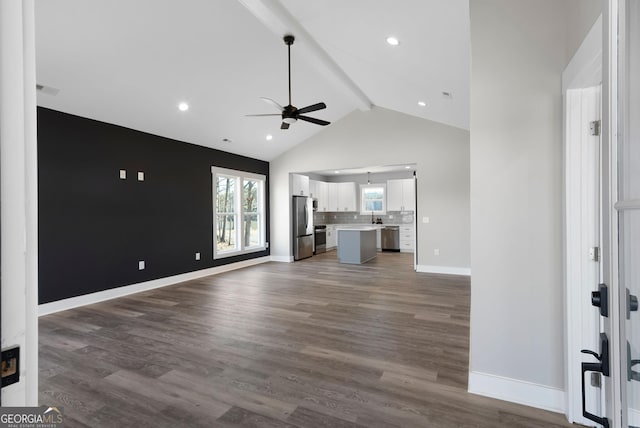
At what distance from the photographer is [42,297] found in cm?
405

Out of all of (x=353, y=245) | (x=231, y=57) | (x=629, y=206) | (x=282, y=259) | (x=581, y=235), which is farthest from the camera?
(x=282, y=259)

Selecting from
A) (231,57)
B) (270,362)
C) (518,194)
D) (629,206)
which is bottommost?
(270,362)

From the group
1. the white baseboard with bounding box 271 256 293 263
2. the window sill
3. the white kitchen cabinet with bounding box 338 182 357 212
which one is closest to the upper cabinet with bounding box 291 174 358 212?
the white kitchen cabinet with bounding box 338 182 357 212

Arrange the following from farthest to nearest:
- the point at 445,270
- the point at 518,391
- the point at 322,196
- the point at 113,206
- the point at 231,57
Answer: the point at 322,196 < the point at 445,270 < the point at 113,206 < the point at 231,57 < the point at 518,391

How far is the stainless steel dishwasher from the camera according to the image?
991 cm

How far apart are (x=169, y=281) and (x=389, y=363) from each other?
452 cm

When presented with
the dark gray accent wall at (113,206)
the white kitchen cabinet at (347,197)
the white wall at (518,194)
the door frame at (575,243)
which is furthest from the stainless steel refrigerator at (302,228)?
the door frame at (575,243)

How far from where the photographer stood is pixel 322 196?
10328 millimetres

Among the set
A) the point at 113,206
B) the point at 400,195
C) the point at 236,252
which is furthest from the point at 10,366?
the point at 400,195

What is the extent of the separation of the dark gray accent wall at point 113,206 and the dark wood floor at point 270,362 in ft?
2.06

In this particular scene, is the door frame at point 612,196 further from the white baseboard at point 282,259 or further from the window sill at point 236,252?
the white baseboard at point 282,259

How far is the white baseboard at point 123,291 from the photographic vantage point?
418 cm

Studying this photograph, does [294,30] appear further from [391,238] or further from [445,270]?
[391,238]

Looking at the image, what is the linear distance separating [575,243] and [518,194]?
43 cm
